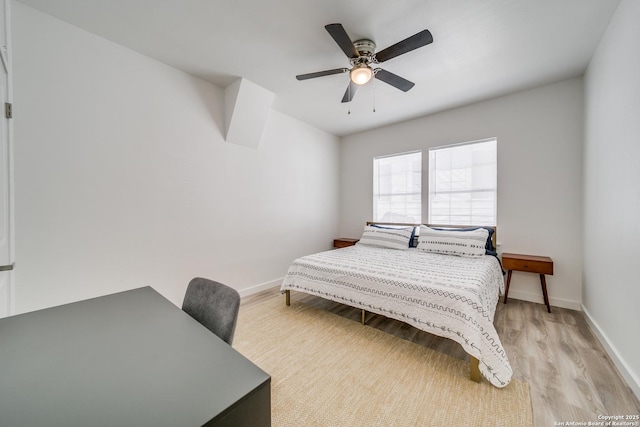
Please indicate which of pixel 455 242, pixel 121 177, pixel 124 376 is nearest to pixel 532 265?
pixel 455 242

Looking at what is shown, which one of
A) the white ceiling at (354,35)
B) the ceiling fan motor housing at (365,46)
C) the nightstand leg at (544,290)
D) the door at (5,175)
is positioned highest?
the white ceiling at (354,35)

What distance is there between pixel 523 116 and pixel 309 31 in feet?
9.26

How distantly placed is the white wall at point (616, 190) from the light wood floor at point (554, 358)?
119 mm

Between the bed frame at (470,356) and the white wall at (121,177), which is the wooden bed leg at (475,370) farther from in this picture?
the white wall at (121,177)

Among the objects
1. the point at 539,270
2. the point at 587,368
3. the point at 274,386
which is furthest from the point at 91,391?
the point at 539,270

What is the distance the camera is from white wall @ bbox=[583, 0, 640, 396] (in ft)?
5.18

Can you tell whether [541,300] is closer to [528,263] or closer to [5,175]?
[528,263]

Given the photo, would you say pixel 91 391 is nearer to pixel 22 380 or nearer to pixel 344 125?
pixel 22 380

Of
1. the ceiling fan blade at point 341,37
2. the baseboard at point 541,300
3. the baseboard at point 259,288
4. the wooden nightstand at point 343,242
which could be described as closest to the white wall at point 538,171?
the baseboard at point 541,300

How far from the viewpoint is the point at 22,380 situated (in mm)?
639

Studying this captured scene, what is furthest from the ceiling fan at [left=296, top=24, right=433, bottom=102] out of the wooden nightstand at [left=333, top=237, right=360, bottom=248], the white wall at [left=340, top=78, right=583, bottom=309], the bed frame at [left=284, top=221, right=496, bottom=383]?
the wooden nightstand at [left=333, top=237, right=360, bottom=248]

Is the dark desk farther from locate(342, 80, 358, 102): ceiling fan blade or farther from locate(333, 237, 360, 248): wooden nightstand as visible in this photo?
locate(333, 237, 360, 248): wooden nightstand

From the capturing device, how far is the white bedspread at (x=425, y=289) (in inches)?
64.9

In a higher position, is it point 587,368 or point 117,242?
point 117,242
